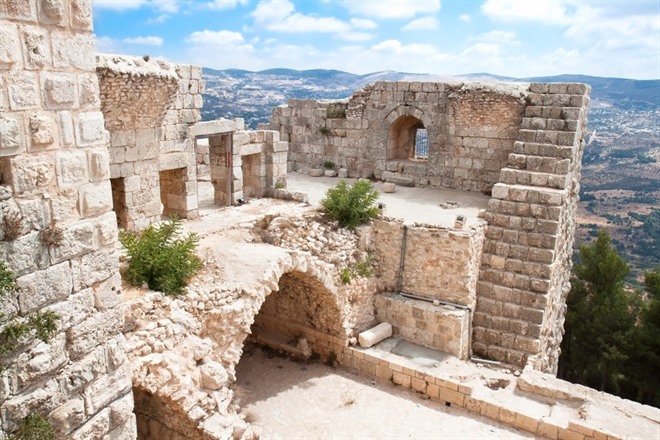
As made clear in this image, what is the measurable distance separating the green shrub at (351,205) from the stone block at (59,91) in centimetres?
804

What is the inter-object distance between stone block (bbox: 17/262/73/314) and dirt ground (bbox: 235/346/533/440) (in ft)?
18.5

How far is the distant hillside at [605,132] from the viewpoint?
4738 centimetres

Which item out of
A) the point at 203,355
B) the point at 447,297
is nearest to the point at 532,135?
the point at 447,297

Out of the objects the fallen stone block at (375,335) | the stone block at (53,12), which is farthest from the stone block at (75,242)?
the fallen stone block at (375,335)

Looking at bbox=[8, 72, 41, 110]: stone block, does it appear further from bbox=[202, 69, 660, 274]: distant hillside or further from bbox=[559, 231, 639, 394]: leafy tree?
bbox=[202, 69, 660, 274]: distant hillside

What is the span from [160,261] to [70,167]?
380 cm

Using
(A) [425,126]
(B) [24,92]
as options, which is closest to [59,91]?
Result: (B) [24,92]

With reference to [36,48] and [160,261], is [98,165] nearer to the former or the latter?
[36,48]

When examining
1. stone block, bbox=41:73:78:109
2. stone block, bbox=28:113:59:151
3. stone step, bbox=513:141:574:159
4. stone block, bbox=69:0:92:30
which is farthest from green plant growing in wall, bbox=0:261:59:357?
stone step, bbox=513:141:574:159

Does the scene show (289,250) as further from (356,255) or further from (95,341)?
(95,341)

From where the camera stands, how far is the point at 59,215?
4406 millimetres

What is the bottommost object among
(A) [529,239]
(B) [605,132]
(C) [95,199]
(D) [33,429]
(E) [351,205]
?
(A) [529,239]

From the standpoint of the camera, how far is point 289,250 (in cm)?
1023

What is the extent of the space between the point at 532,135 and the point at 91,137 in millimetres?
11180
